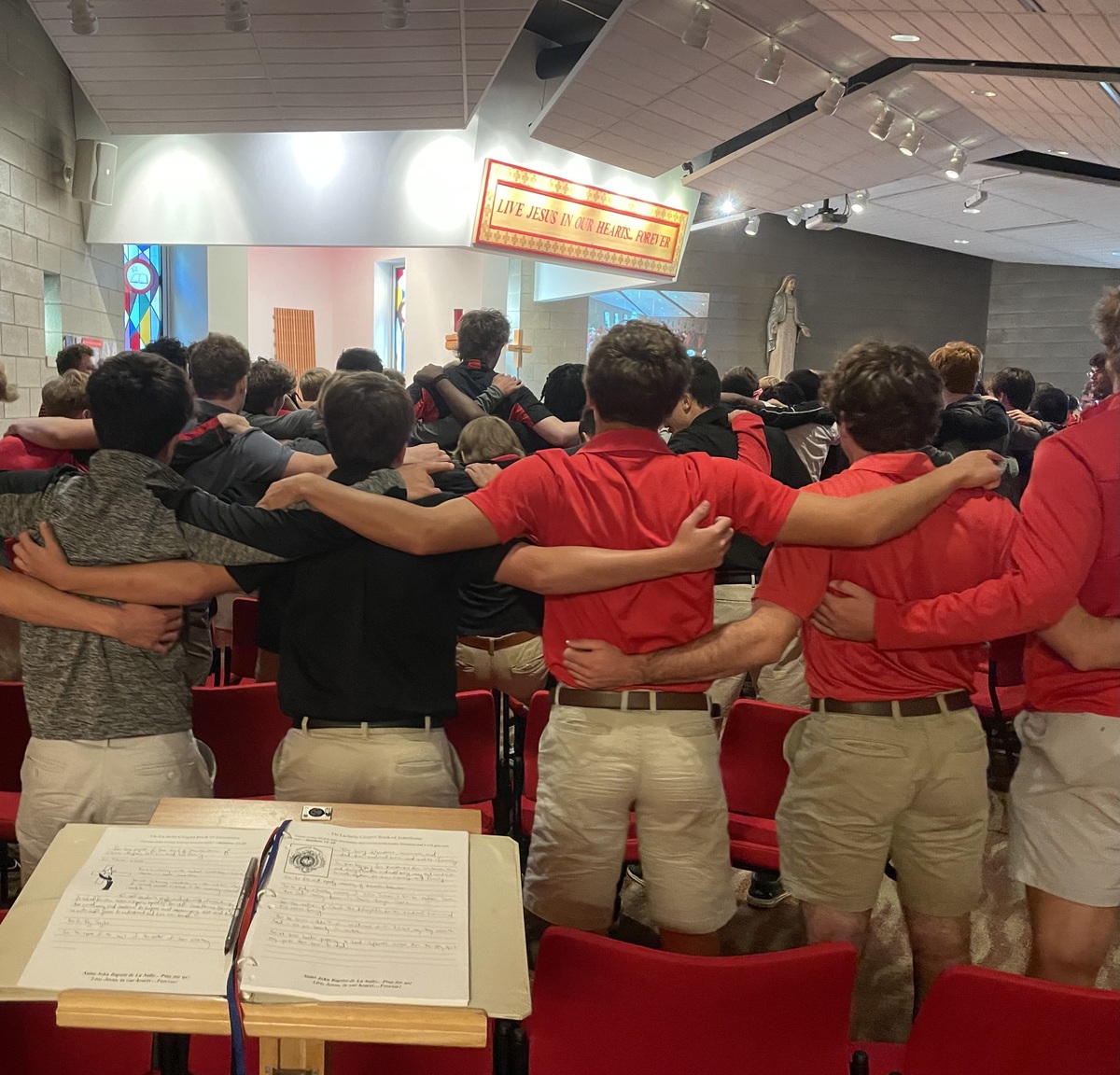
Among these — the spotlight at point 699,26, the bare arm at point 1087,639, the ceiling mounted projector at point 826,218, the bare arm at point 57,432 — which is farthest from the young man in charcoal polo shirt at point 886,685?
the ceiling mounted projector at point 826,218

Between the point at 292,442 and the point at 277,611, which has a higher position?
the point at 292,442

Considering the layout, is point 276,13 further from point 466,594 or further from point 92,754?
point 92,754

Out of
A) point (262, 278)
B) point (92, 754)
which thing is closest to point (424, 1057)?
point (92, 754)

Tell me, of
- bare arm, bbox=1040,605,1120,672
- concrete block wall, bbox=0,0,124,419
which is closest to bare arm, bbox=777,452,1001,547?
bare arm, bbox=1040,605,1120,672

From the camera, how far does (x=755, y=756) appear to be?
109 inches

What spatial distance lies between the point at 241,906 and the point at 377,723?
0.83 m

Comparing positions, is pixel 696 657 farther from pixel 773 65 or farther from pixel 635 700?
pixel 773 65

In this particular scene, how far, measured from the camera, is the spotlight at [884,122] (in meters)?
6.59

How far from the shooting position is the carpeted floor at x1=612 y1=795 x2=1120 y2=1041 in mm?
2543

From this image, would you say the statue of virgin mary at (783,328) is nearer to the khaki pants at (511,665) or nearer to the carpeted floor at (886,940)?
the khaki pants at (511,665)

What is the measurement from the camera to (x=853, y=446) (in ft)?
7.02

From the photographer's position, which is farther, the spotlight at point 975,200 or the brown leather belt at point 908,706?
the spotlight at point 975,200

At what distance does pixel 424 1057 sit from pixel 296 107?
5996 mm

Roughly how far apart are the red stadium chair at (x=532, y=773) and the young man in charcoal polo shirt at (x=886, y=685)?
0.61 m
